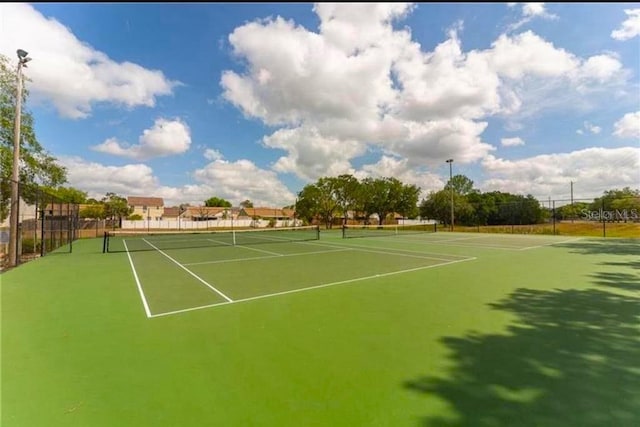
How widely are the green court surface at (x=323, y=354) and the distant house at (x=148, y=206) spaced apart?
81.9m

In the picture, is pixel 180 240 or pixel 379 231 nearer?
pixel 180 240

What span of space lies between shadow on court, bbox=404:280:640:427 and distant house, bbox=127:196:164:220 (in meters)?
85.7

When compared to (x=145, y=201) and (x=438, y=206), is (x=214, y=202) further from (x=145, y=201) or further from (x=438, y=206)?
(x=438, y=206)

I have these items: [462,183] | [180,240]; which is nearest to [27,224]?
[180,240]

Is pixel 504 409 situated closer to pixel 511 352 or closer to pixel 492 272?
pixel 511 352

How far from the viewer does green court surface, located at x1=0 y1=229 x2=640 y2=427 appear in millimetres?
2207

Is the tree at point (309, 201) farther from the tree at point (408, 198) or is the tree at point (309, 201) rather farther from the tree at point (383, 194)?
the tree at point (408, 198)

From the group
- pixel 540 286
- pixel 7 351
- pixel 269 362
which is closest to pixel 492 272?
pixel 540 286

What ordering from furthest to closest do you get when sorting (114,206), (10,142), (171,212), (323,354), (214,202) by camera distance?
(214,202), (171,212), (114,206), (10,142), (323,354)

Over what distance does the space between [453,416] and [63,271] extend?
10.3 meters

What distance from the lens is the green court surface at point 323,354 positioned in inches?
86.9

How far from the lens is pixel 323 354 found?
312 centimetres

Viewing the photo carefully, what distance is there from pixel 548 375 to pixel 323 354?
2.08 meters

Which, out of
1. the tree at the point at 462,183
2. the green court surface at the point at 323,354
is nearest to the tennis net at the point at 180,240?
the green court surface at the point at 323,354
